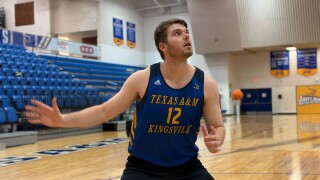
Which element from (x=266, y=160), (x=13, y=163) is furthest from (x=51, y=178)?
(x=266, y=160)

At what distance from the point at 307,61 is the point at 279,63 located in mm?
1660

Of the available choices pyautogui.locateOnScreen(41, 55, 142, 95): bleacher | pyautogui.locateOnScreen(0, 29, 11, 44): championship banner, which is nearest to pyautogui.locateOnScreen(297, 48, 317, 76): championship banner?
pyautogui.locateOnScreen(41, 55, 142, 95): bleacher

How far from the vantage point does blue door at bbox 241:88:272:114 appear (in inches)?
1001

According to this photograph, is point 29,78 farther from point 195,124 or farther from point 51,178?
point 195,124

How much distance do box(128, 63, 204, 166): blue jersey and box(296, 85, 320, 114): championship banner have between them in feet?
75.6

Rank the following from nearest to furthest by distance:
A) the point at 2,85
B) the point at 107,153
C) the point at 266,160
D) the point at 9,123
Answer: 1. the point at 266,160
2. the point at 107,153
3. the point at 9,123
4. the point at 2,85

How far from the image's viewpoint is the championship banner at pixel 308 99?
23.9m

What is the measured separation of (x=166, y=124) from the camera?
2.66 meters

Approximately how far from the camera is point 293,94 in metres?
24.6

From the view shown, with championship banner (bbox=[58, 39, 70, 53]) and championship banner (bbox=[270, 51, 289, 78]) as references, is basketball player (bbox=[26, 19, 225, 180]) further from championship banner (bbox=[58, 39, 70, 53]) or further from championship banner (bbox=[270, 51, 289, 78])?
championship banner (bbox=[270, 51, 289, 78])

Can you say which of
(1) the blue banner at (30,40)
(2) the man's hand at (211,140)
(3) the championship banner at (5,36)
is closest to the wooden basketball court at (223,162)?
(2) the man's hand at (211,140)

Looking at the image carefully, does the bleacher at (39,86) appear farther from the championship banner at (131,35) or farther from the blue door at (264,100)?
the blue door at (264,100)

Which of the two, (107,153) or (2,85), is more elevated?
(2,85)

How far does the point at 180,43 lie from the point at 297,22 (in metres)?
20.2
